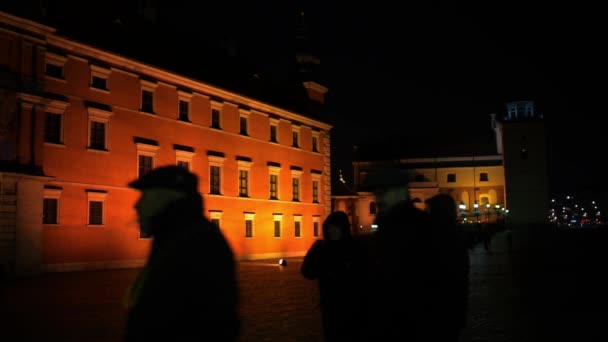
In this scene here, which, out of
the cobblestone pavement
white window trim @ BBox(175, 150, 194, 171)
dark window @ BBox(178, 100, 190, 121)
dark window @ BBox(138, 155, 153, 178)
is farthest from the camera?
dark window @ BBox(178, 100, 190, 121)

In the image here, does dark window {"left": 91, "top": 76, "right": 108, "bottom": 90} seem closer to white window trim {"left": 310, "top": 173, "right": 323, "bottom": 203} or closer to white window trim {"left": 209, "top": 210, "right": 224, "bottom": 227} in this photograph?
white window trim {"left": 209, "top": 210, "right": 224, "bottom": 227}

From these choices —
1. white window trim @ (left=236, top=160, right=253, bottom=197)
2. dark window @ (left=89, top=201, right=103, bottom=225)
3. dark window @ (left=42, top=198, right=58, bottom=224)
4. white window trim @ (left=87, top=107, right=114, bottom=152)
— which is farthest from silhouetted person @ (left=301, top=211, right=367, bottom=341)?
white window trim @ (left=236, top=160, right=253, bottom=197)

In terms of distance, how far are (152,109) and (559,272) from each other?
70.7ft

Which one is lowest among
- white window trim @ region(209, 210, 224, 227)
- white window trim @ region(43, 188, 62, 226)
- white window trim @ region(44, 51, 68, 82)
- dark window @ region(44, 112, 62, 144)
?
white window trim @ region(209, 210, 224, 227)

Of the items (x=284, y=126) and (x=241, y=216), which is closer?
(x=241, y=216)

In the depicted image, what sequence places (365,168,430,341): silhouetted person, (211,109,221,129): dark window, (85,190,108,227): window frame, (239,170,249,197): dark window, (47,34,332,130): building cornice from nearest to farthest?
1. (365,168,430,341): silhouetted person
2. (47,34,332,130): building cornice
3. (85,190,108,227): window frame
4. (211,109,221,129): dark window
5. (239,170,249,197): dark window

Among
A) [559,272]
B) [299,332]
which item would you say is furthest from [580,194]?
[299,332]

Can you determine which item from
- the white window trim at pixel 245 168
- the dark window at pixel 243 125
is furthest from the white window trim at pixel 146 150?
the dark window at pixel 243 125

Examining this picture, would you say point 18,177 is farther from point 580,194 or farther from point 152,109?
point 580,194

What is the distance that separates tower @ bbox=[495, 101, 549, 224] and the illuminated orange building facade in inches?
2138

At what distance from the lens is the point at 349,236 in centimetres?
602

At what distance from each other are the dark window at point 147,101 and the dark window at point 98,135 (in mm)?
2878

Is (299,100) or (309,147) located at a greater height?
(299,100)

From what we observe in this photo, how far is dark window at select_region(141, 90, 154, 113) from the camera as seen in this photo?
32500 mm
